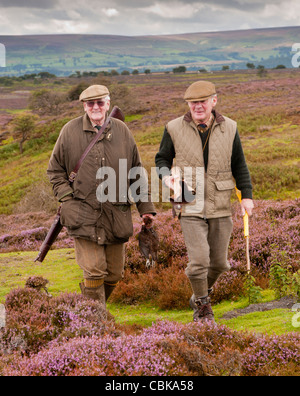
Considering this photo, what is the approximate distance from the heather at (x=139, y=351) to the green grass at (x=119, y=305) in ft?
2.03

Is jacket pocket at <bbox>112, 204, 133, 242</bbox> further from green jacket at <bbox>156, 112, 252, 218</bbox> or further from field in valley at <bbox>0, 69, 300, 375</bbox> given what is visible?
field in valley at <bbox>0, 69, 300, 375</bbox>

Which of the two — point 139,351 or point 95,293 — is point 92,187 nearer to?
point 95,293

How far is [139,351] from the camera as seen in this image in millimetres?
4293

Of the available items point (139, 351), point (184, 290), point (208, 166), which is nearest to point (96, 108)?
point (208, 166)

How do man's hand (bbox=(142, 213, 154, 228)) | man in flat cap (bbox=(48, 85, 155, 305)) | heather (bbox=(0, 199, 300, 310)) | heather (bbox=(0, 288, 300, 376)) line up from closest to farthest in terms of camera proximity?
heather (bbox=(0, 288, 300, 376)) → man in flat cap (bbox=(48, 85, 155, 305)) → man's hand (bbox=(142, 213, 154, 228)) → heather (bbox=(0, 199, 300, 310))

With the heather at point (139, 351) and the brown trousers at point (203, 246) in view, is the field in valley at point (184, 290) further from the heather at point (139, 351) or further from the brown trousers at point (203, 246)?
the brown trousers at point (203, 246)

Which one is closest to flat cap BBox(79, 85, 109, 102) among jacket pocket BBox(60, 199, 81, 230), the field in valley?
jacket pocket BBox(60, 199, 81, 230)

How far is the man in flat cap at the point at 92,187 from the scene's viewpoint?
5.75 metres

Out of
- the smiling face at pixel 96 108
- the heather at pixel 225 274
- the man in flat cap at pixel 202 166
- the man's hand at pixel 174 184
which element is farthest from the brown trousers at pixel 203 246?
the smiling face at pixel 96 108

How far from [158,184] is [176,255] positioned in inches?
435

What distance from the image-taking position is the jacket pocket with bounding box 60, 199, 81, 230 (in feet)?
18.7

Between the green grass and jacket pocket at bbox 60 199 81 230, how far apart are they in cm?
134

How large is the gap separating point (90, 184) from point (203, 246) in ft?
5.30
